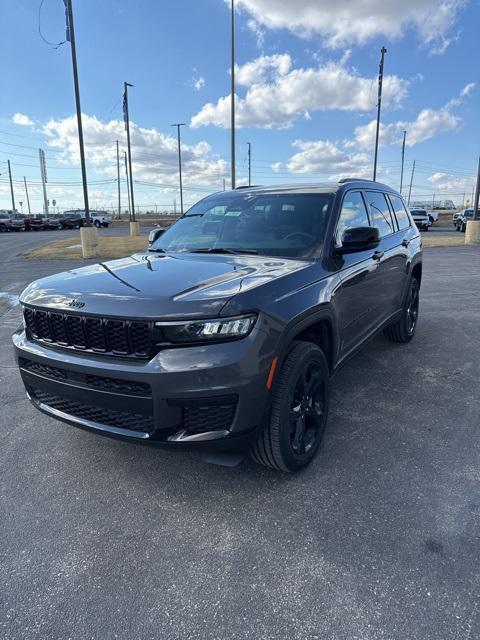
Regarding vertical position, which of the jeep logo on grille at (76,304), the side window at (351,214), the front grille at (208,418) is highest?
the side window at (351,214)

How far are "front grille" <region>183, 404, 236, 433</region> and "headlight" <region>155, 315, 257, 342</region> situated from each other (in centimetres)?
36

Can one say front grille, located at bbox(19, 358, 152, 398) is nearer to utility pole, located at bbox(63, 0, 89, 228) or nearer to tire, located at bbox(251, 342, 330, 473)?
tire, located at bbox(251, 342, 330, 473)

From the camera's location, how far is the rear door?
444 centimetres

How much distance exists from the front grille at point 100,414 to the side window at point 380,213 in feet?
10.00

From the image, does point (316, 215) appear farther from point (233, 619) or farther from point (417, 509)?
point (233, 619)

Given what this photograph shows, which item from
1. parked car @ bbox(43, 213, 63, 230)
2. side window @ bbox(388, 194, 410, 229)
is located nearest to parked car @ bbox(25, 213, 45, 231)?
parked car @ bbox(43, 213, 63, 230)

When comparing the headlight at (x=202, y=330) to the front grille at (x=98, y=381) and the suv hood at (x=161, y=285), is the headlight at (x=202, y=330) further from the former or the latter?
the front grille at (x=98, y=381)

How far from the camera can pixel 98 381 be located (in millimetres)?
2467

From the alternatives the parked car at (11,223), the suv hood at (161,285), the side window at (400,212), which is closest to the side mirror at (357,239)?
the suv hood at (161,285)

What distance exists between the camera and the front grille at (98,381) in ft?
7.66

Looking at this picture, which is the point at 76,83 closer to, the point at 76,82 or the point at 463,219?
the point at 76,82

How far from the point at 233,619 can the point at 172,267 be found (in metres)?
2.02

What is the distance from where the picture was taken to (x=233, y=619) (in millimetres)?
1884

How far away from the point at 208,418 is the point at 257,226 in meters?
1.91
